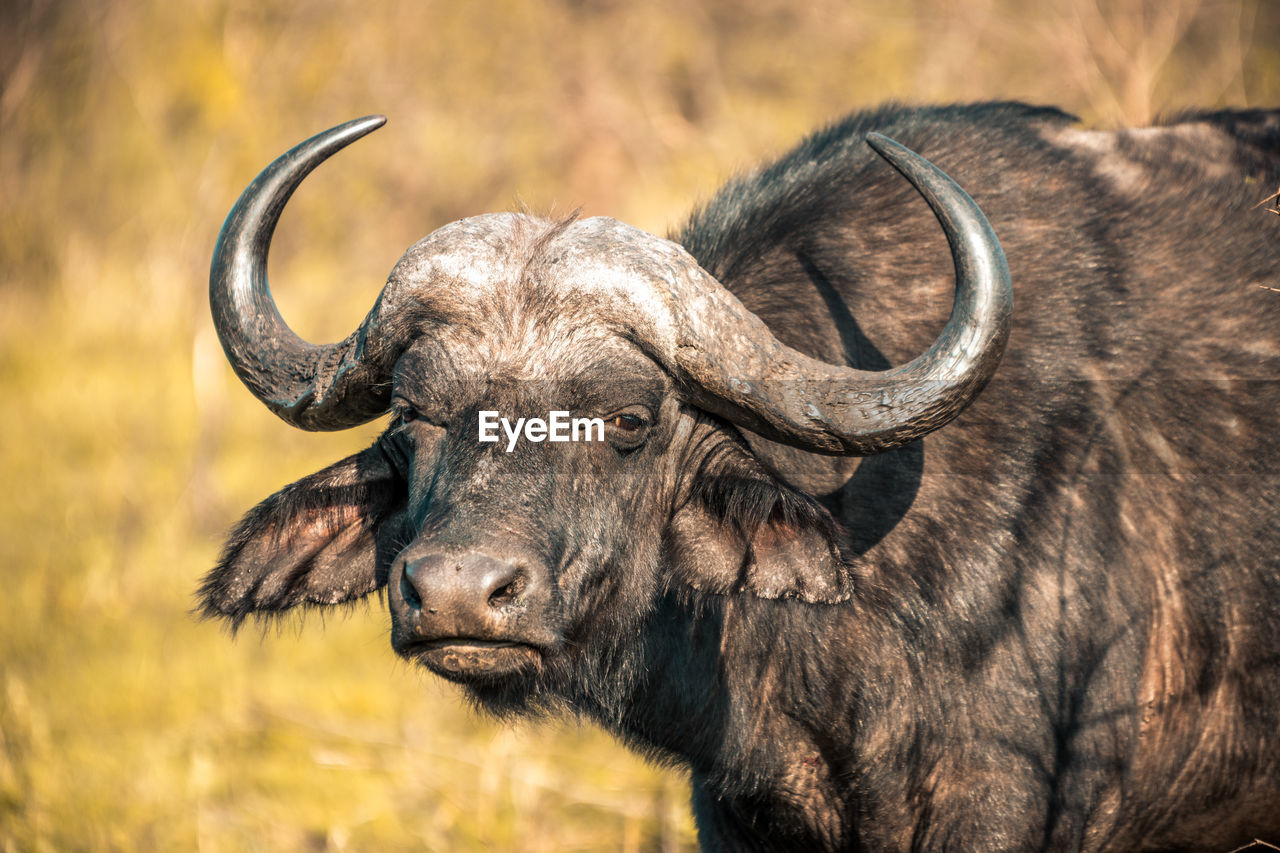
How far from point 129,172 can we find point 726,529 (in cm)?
1059

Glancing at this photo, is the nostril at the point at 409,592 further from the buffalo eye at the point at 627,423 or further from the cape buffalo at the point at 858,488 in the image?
the buffalo eye at the point at 627,423

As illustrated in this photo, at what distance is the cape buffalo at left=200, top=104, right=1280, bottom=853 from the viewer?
2.75m

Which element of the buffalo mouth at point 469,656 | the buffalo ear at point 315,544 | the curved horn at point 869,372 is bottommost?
the buffalo mouth at point 469,656

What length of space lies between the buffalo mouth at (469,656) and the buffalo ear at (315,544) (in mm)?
784

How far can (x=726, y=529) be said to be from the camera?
302cm

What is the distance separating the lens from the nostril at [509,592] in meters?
2.47

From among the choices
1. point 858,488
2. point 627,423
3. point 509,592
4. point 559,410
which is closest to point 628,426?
point 627,423

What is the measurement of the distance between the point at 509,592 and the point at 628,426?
0.62 m

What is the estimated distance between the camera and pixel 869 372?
2.76m

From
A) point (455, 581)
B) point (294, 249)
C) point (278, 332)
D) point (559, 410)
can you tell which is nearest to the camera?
point (455, 581)

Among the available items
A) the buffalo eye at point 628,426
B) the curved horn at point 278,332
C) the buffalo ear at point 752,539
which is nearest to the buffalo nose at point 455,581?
the buffalo eye at point 628,426

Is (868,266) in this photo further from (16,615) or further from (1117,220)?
(16,615)

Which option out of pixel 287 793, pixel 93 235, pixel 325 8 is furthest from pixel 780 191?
pixel 93 235

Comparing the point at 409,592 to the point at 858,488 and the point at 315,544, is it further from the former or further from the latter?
the point at 858,488
